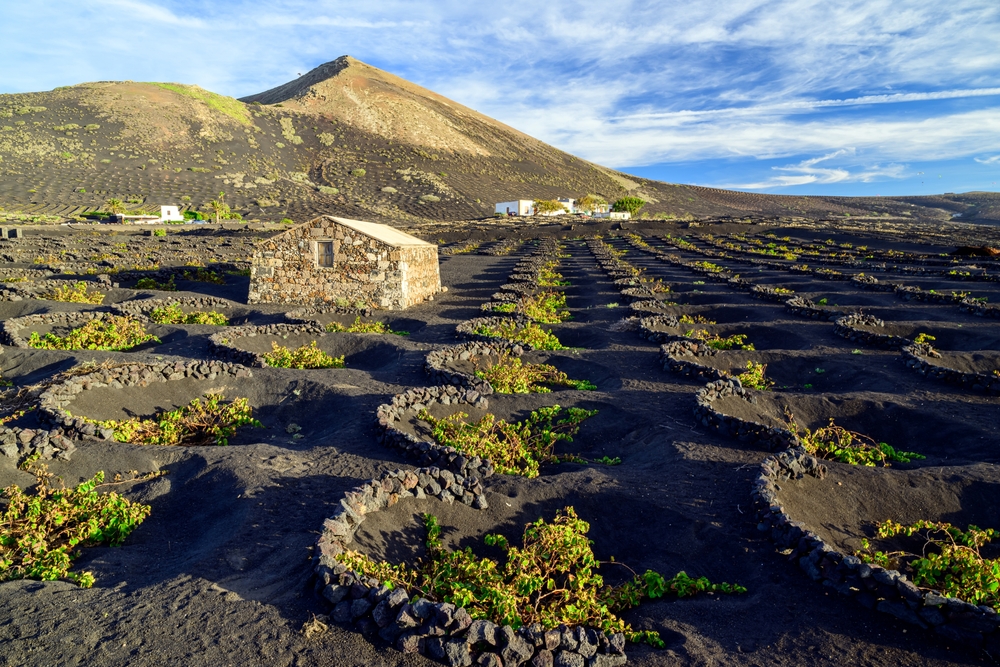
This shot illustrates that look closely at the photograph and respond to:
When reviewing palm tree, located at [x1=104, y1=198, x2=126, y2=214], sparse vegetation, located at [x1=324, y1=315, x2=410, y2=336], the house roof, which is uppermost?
palm tree, located at [x1=104, y1=198, x2=126, y2=214]

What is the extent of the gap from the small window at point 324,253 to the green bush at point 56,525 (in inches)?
548

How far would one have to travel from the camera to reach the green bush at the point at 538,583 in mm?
5126

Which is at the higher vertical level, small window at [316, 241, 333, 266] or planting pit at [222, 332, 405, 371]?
small window at [316, 241, 333, 266]

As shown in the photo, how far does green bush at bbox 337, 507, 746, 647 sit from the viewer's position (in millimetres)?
5126

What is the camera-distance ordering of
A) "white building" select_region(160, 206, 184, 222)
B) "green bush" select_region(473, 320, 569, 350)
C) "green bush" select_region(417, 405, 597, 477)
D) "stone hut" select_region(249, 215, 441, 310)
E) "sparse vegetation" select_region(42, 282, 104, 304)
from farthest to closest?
1. "white building" select_region(160, 206, 184, 222)
2. "stone hut" select_region(249, 215, 441, 310)
3. "sparse vegetation" select_region(42, 282, 104, 304)
4. "green bush" select_region(473, 320, 569, 350)
5. "green bush" select_region(417, 405, 597, 477)

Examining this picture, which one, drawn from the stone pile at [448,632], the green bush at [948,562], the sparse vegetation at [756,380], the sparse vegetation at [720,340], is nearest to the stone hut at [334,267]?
the sparse vegetation at [720,340]

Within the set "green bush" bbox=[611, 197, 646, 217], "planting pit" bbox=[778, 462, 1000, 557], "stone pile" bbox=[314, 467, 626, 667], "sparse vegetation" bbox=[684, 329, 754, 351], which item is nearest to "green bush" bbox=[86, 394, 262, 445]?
"stone pile" bbox=[314, 467, 626, 667]

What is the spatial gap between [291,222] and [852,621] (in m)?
63.5

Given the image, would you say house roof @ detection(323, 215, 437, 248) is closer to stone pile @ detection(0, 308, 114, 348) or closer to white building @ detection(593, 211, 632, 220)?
stone pile @ detection(0, 308, 114, 348)

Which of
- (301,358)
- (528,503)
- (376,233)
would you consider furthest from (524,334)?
(528,503)

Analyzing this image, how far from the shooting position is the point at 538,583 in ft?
18.2

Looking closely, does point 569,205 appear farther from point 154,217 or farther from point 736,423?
point 736,423

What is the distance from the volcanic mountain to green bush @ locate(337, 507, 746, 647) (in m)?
65.7

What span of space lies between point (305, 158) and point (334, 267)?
83.3 meters
